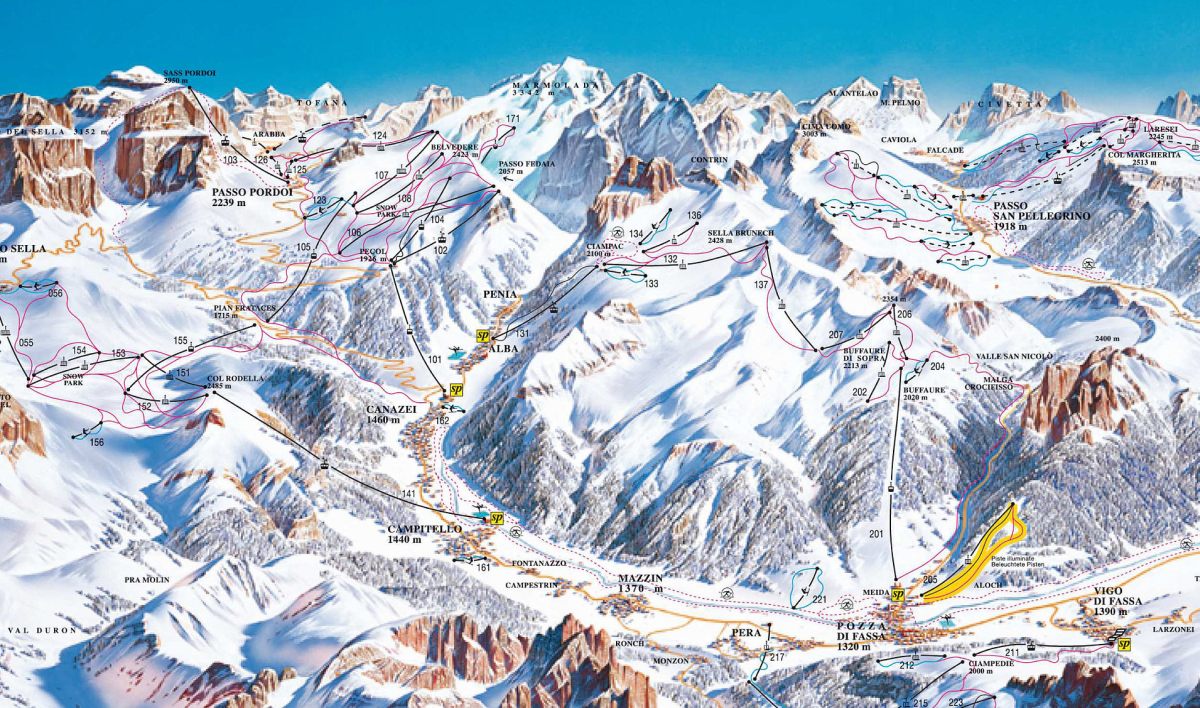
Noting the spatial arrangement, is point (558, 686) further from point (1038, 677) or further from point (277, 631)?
point (1038, 677)

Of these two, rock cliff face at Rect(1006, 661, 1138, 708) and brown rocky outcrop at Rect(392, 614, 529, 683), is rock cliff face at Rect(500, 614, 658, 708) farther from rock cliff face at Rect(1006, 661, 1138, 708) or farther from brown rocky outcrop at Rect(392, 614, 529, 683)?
rock cliff face at Rect(1006, 661, 1138, 708)

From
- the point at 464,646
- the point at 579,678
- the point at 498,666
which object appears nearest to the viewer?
the point at 579,678

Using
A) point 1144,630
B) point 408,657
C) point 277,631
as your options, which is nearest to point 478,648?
point 408,657

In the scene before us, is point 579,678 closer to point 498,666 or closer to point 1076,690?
point 498,666

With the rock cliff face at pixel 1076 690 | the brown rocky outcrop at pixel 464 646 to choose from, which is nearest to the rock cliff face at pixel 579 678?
the brown rocky outcrop at pixel 464 646

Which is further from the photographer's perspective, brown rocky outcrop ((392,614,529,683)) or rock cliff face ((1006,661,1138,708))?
brown rocky outcrop ((392,614,529,683))

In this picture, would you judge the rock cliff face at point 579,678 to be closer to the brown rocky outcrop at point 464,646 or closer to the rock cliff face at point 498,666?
the rock cliff face at point 498,666

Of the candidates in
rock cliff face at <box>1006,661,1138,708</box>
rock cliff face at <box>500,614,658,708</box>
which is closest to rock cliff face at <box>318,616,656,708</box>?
rock cliff face at <box>500,614,658,708</box>

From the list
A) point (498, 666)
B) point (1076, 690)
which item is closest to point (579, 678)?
point (498, 666)
